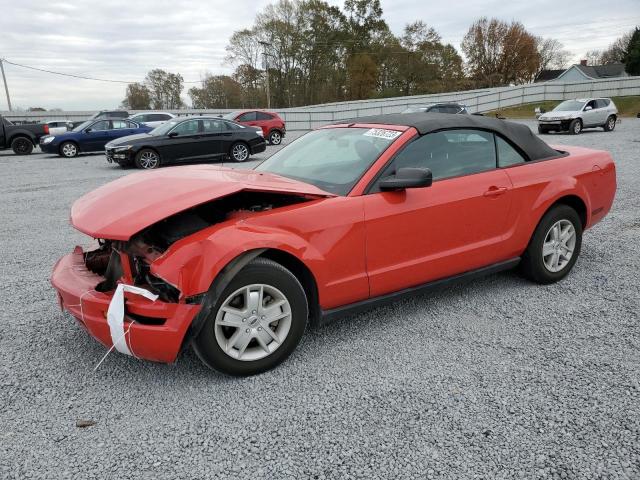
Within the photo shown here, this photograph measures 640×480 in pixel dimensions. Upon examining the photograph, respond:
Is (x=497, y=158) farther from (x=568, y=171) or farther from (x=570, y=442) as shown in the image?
(x=570, y=442)

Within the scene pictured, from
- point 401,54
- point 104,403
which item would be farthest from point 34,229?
point 401,54

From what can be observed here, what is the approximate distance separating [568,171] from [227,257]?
10.4 ft

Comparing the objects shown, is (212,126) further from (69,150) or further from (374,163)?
(374,163)

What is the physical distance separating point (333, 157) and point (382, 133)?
1.34 feet

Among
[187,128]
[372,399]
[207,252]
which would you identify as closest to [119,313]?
[207,252]

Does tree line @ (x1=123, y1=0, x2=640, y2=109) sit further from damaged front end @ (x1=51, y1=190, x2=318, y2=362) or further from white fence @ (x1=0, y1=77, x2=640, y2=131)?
damaged front end @ (x1=51, y1=190, x2=318, y2=362)

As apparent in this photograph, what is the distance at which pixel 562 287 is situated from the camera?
4121 millimetres

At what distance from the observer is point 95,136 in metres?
17.2

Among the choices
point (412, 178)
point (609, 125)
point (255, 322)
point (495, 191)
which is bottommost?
point (255, 322)

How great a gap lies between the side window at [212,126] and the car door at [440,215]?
1152 cm

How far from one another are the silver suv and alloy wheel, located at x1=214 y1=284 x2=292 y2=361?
2073cm

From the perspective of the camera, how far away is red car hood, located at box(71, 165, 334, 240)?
2.64 m

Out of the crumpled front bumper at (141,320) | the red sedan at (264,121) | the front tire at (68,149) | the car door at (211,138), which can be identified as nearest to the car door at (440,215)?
the crumpled front bumper at (141,320)

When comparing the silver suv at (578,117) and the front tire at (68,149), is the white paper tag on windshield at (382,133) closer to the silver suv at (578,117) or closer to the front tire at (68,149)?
the front tire at (68,149)
